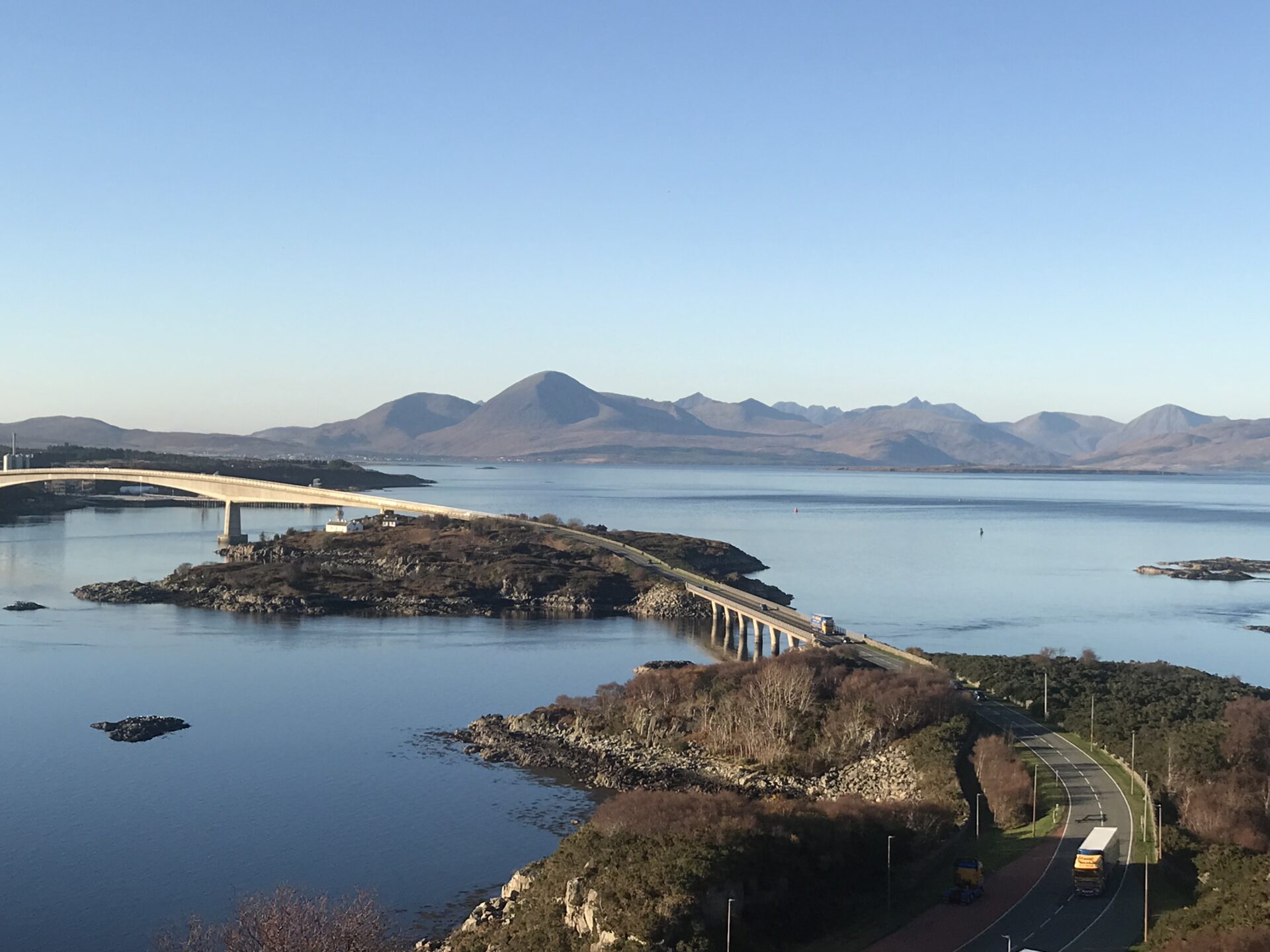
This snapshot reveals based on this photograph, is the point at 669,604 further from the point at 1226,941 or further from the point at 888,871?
the point at 1226,941

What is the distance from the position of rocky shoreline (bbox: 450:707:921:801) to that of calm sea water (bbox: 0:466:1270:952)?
1.73m

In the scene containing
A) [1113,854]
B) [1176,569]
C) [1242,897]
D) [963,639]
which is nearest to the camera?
[1242,897]

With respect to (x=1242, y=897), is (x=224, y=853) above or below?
below

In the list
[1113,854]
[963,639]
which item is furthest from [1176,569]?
[1113,854]

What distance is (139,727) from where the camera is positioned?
4381 cm

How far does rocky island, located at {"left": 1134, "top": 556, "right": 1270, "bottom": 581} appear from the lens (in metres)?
101

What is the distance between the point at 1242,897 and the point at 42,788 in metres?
31.4

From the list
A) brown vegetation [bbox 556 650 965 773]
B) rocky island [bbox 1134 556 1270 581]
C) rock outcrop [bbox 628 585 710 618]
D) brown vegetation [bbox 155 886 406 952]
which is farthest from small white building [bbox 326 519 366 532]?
brown vegetation [bbox 155 886 406 952]

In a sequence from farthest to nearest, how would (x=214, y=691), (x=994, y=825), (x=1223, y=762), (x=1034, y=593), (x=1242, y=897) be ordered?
(x=1034, y=593) → (x=214, y=691) → (x=1223, y=762) → (x=994, y=825) → (x=1242, y=897)

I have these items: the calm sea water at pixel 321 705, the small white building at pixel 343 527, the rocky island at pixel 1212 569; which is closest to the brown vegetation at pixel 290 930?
the calm sea water at pixel 321 705

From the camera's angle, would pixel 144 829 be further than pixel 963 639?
No

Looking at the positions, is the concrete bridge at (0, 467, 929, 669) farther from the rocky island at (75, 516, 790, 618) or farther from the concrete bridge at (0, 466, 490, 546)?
the rocky island at (75, 516, 790, 618)

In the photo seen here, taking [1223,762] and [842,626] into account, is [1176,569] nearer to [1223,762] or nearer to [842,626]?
[842,626]

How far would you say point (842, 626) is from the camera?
70.1m
